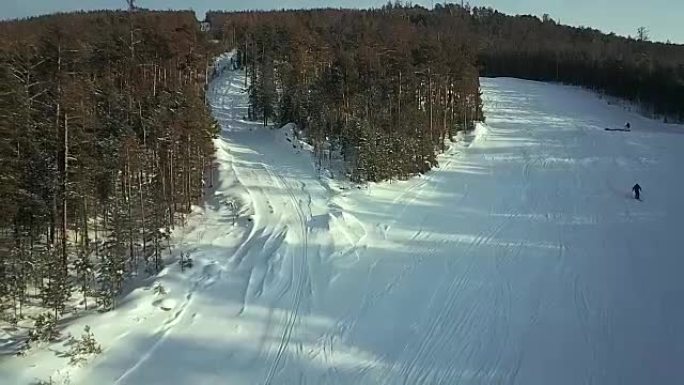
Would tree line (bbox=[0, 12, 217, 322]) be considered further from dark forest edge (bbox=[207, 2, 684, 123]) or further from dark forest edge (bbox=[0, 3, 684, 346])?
dark forest edge (bbox=[207, 2, 684, 123])

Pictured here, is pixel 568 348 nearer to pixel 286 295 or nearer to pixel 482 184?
pixel 286 295

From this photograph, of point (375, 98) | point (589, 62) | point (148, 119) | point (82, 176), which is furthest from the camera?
point (589, 62)

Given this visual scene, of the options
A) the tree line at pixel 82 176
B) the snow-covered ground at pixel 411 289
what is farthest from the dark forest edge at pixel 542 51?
the tree line at pixel 82 176

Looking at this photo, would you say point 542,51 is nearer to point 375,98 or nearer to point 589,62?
point 589,62

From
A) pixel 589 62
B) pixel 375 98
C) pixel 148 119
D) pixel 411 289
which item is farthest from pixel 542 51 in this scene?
pixel 411 289

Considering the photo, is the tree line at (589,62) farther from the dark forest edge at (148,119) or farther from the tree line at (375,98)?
the tree line at (375,98)

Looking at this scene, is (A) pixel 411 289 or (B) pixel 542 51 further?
(B) pixel 542 51

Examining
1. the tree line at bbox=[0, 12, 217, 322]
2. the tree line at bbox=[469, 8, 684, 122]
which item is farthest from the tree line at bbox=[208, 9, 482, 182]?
the tree line at bbox=[469, 8, 684, 122]
